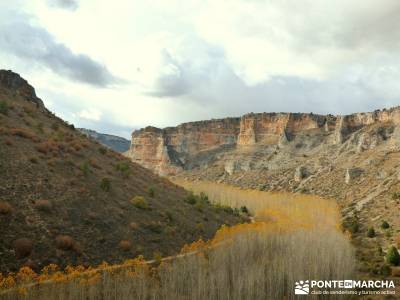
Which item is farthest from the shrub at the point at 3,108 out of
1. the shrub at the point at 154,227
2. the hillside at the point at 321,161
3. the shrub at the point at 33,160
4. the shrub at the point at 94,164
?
the hillside at the point at 321,161

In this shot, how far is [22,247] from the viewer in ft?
85.3

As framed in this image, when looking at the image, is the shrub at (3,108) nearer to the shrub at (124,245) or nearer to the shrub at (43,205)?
the shrub at (43,205)

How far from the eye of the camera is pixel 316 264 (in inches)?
1307

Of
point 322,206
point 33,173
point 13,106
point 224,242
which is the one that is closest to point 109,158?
point 13,106

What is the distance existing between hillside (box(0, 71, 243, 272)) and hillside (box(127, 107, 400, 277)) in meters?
19.8

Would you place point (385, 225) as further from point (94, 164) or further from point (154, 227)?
point (94, 164)

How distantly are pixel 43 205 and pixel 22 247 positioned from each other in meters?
6.06

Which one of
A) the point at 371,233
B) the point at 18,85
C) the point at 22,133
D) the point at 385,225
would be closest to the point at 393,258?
the point at 371,233

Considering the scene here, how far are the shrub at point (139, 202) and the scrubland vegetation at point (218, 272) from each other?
A: 7.96 metres

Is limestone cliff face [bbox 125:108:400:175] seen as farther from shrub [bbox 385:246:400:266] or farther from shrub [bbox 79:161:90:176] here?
shrub [bbox 79:161:90:176]

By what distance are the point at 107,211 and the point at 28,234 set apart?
370 inches

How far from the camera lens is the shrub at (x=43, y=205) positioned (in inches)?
1244

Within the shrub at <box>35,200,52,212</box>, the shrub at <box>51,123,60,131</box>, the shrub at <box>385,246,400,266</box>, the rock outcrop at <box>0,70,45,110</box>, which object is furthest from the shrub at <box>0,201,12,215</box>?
the rock outcrop at <box>0,70,45,110</box>

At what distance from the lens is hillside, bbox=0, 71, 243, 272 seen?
28.4m
